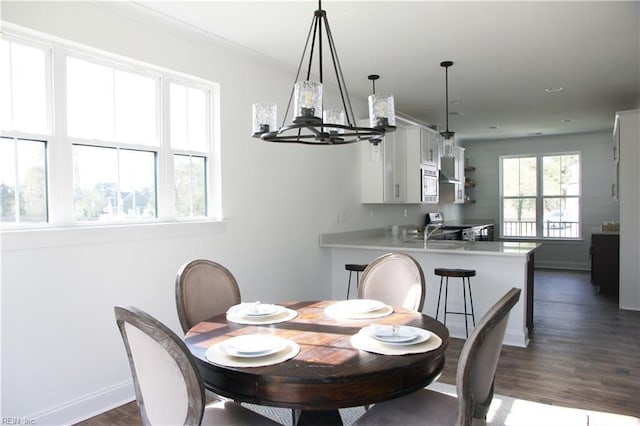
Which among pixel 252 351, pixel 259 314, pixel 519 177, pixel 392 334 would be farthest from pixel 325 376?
pixel 519 177

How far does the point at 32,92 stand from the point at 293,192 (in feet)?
7.78

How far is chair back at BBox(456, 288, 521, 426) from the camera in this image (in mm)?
1491

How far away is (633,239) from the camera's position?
524 cm

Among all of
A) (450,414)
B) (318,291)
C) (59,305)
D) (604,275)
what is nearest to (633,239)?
(604,275)

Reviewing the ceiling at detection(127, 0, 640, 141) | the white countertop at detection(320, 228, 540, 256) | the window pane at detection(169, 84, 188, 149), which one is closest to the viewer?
the ceiling at detection(127, 0, 640, 141)

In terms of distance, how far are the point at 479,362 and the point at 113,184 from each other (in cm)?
253

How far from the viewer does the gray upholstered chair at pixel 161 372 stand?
1436 millimetres

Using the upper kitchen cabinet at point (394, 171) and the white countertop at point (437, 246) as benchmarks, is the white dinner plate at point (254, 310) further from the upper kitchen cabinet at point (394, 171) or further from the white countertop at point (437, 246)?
the upper kitchen cabinet at point (394, 171)

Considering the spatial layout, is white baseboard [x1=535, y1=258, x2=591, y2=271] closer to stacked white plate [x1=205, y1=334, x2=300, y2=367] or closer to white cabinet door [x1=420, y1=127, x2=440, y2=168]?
white cabinet door [x1=420, y1=127, x2=440, y2=168]

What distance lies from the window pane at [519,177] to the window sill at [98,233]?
7.31m

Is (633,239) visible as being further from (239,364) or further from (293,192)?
(239,364)

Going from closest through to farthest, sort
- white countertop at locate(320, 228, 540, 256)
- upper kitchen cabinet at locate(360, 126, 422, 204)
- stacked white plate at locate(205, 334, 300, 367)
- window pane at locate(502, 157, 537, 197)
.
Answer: stacked white plate at locate(205, 334, 300, 367), white countertop at locate(320, 228, 540, 256), upper kitchen cabinet at locate(360, 126, 422, 204), window pane at locate(502, 157, 537, 197)

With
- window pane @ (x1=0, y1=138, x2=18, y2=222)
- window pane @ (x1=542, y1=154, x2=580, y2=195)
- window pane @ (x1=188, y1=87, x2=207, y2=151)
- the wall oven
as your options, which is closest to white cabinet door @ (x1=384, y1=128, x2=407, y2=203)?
the wall oven

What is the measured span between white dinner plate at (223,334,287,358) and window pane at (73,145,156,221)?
62.8 inches
